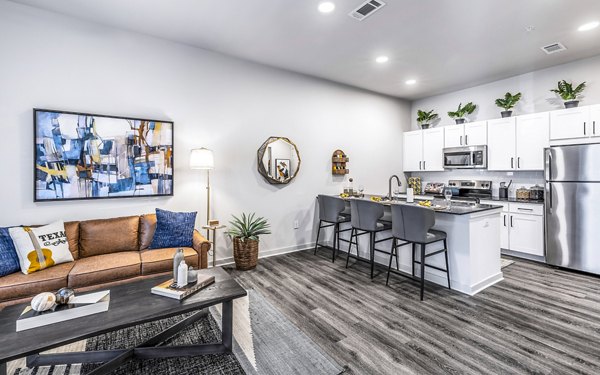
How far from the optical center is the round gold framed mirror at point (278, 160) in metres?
4.45

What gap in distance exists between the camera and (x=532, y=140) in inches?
174

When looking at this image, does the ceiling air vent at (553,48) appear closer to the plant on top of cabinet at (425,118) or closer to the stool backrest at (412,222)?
the plant on top of cabinet at (425,118)

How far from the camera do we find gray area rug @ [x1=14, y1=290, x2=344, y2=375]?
1957mm

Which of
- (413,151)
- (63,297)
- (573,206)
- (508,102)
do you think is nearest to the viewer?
(63,297)

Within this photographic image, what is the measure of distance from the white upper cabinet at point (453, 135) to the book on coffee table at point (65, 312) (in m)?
5.72

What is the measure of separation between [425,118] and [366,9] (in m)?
3.71

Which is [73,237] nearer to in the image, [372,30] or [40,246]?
[40,246]

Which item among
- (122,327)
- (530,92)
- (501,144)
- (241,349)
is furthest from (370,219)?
(530,92)

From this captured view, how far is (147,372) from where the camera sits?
1.93 meters

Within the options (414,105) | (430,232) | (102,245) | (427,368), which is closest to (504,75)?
(414,105)

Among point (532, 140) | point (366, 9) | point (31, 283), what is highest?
point (366, 9)

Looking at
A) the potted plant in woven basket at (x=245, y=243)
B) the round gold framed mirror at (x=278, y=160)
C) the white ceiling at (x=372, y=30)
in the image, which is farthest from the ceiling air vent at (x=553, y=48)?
the potted plant in woven basket at (x=245, y=243)

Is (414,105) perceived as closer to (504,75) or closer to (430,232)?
(504,75)

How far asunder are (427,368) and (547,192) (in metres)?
3.50
